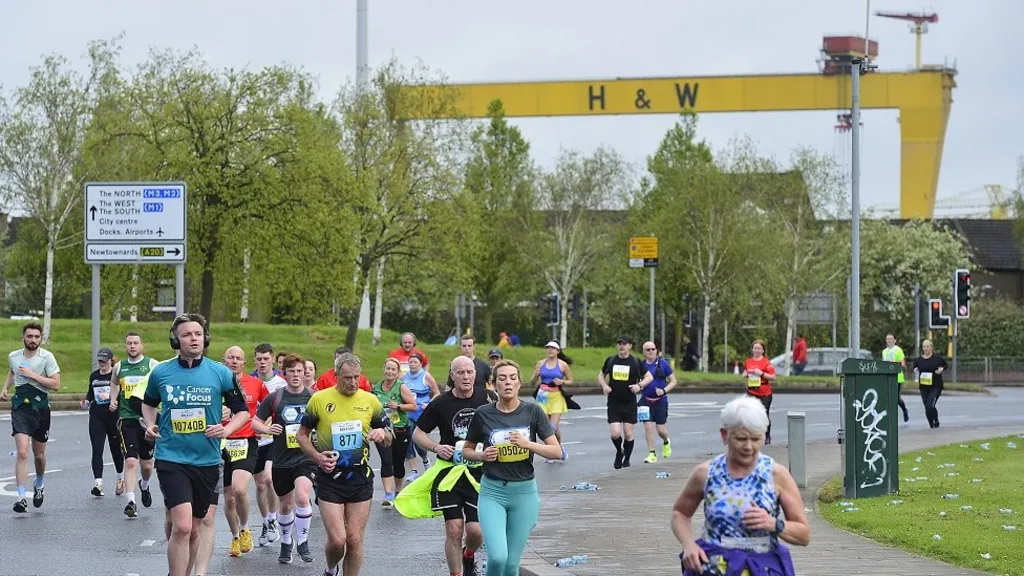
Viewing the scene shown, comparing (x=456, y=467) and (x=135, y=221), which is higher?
(x=135, y=221)

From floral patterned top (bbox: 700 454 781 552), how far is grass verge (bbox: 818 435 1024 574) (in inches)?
201

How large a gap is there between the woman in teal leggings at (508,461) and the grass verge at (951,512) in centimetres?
348

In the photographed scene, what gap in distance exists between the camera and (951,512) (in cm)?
Answer: 1428

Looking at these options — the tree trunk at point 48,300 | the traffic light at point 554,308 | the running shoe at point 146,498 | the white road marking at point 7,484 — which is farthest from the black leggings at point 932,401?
the tree trunk at point 48,300

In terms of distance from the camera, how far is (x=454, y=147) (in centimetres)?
5478

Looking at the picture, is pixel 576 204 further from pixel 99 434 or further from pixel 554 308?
pixel 99 434

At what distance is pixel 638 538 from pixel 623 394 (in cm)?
783

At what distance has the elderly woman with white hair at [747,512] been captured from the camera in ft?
20.1

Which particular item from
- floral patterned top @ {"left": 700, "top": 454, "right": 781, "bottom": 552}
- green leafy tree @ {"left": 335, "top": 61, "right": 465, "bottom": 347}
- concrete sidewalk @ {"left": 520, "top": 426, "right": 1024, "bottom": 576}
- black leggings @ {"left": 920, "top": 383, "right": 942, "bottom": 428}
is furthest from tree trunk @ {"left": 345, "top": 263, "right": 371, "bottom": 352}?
floral patterned top @ {"left": 700, "top": 454, "right": 781, "bottom": 552}

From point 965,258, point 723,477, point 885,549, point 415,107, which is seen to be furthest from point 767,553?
point 965,258

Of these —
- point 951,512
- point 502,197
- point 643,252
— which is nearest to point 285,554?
point 951,512

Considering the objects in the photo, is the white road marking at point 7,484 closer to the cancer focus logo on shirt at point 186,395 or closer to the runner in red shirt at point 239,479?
the runner in red shirt at point 239,479

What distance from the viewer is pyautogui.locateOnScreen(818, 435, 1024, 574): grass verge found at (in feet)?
38.3

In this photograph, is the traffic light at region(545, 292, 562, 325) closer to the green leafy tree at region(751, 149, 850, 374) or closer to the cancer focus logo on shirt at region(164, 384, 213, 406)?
the green leafy tree at region(751, 149, 850, 374)
